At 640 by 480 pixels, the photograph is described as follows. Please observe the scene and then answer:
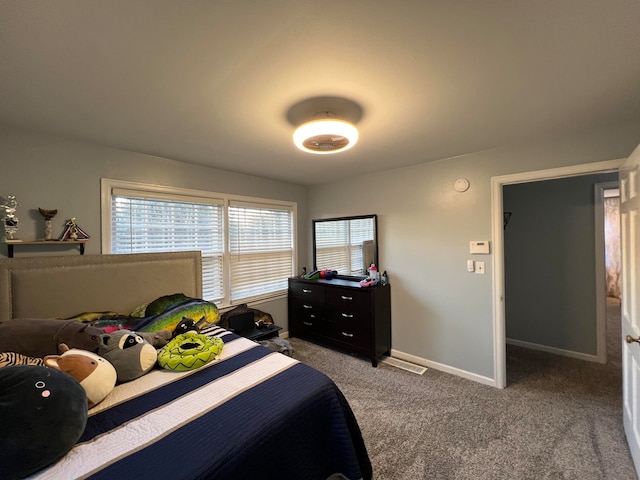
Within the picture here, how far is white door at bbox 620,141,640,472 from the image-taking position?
4.83 ft

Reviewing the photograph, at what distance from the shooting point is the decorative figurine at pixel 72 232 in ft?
6.57

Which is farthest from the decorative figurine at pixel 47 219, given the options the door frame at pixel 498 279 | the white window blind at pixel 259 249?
the door frame at pixel 498 279

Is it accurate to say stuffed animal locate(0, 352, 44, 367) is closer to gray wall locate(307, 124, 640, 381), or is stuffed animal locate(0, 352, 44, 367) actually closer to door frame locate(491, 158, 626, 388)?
gray wall locate(307, 124, 640, 381)

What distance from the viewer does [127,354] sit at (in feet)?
4.71

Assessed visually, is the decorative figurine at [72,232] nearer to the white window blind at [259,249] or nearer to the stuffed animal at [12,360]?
the stuffed animal at [12,360]

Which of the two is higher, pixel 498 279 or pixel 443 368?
pixel 498 279

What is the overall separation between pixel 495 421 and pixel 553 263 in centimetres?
219

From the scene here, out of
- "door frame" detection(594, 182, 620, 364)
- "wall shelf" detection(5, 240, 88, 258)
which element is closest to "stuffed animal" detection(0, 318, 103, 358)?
"wall shelf" detection(5, 240, 88, 258)

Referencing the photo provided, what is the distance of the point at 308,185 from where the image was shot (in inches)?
158

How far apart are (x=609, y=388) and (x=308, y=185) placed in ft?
13.0

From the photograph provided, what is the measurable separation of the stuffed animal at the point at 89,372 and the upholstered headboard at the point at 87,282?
0.88m

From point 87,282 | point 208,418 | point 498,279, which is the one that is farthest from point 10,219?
point 498,279

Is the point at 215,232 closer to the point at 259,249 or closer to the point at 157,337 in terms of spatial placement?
the point at 259,249

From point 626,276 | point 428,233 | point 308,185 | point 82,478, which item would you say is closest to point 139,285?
point 82,478
